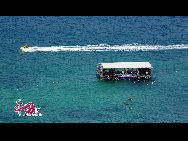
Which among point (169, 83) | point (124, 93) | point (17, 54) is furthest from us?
point (17, 54)

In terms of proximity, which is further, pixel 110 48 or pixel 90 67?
pixel 110 48

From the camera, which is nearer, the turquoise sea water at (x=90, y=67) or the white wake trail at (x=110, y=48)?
the turquoise sea water at (x=90, y=67)

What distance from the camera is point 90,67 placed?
9706 cm

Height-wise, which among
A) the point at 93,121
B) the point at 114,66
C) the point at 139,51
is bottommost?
the point at 93,121

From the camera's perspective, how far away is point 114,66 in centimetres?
8969

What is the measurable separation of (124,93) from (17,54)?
39258mm

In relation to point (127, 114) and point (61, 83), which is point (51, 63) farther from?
point (127, 114)

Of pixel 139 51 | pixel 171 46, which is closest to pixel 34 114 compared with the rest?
pixel 139 51

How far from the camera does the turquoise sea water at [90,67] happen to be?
242 ft

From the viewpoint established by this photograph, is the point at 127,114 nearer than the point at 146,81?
Yes

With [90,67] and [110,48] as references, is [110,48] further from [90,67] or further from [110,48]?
[90,67]

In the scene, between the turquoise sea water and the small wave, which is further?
the small wave

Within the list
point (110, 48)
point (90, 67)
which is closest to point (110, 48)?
point (110, 48)

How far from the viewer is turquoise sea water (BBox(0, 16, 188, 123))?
7369cm
